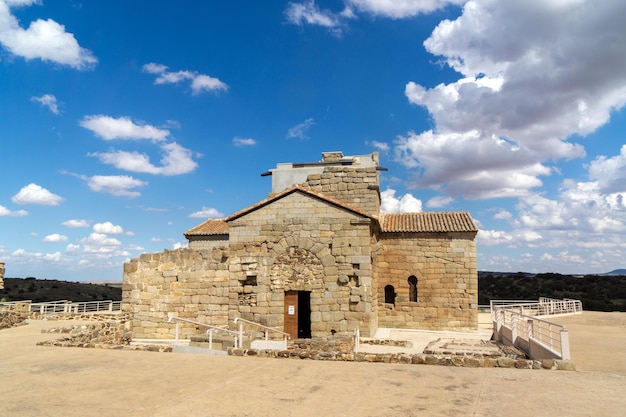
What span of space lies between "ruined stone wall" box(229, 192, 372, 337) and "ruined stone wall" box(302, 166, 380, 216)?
382cm

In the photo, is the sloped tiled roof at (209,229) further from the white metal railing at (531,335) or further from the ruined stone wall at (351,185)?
the white metal railing at (531,335)

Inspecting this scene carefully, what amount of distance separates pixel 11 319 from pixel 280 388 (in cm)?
1768

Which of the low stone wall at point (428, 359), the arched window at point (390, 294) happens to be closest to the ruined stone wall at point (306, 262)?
the arched window at point (390, 294)

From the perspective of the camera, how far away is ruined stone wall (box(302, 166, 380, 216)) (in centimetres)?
1983

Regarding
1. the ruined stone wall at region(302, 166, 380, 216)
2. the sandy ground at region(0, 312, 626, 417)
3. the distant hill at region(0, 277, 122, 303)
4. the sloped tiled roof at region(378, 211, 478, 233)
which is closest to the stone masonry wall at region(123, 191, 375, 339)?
the ruined stone wall at region(302, 166, 380, 216)

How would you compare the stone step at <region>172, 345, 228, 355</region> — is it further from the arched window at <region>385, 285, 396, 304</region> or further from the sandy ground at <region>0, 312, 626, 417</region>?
the arched window at <region>385, 285, 396, 304</region>

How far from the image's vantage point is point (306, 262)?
16.2 meters

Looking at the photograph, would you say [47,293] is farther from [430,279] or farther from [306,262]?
[430,279]

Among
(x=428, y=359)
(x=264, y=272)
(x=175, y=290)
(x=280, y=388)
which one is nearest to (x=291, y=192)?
(x=264, y=272)

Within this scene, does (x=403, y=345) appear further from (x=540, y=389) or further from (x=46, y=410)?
(x=46, y=410)

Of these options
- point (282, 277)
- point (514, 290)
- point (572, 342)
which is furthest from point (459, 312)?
point (514, 290)

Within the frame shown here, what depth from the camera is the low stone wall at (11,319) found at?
59.2 ft

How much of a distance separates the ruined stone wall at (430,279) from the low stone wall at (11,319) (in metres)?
16.0

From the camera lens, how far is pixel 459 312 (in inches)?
731
